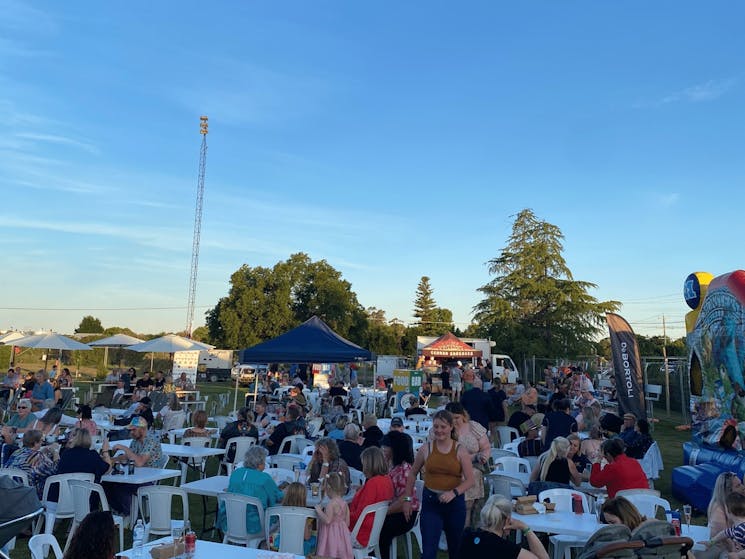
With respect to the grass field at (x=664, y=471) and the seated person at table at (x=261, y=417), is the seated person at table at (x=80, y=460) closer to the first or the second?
the grass field at (x=664, y=471)

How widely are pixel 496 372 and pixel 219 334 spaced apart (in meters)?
22.1

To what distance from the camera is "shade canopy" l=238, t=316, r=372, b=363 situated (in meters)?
11.4

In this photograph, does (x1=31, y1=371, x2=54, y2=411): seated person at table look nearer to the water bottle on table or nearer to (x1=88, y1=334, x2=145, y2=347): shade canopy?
(x1=88, y1=334, x2=145, y2=347): shade canopy

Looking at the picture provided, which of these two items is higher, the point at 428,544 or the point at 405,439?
the point at 405,439

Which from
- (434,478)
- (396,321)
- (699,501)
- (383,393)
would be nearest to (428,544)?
(434,478)

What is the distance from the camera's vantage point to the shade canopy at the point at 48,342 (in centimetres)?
1733

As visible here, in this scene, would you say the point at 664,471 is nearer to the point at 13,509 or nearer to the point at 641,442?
the point at 641,442

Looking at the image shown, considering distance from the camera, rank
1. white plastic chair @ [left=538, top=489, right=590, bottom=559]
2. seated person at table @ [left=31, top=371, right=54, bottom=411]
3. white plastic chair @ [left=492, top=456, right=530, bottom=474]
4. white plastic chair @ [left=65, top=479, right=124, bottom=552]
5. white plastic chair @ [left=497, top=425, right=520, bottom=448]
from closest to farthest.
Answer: white plastic chair @ [left=538, top=489, right=590, bottom=559], white plastic chair @ [left=65, top=479, right=124, bottom=552], white plastic chair @ [left=492, top=456, right=530, bottom=474], white plastic chair @ [left=497, top=425, right=520, bottom=448], seated person at table @ [left=31, top=371, right=54, bottom=411]

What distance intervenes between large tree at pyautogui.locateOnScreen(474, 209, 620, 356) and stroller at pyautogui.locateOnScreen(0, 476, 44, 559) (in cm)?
3147

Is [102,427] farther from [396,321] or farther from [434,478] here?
[396,321]

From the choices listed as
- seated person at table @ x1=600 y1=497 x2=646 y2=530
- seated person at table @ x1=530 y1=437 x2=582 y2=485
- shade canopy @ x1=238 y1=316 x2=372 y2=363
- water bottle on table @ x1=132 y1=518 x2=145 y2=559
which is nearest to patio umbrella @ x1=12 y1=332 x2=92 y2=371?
shade canopy @ x1=238 y1=316 x2=372 y2=363

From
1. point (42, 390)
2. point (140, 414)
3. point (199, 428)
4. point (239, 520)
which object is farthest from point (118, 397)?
point (239, 520)

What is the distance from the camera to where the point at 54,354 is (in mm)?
35469

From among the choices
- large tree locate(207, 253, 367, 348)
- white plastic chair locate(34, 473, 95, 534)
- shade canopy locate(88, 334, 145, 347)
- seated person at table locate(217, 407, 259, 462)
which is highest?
large tree locate(207, 253, 367, 348)
